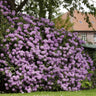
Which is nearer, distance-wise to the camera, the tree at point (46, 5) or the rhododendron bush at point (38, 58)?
the rhododendron bush at point (38, 58)

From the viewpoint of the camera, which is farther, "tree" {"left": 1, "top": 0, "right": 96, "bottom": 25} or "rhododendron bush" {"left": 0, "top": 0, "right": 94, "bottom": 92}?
"tree" {"left": 1, "top": 0, "right": 96, "bottom": 25}

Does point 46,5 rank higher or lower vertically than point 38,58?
higher

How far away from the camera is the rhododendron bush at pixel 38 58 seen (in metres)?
7.48

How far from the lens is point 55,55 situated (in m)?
8.54

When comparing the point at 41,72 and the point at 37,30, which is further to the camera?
the point at 37,30

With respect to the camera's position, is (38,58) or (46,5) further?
(46,5)

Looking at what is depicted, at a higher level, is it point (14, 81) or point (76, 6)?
point (76, 6)

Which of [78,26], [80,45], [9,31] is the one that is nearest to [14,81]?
[9,31]

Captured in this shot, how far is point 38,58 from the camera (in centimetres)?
808

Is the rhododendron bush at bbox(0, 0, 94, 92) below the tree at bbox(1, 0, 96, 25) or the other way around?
below

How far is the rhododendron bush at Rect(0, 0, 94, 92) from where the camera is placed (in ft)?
24.6

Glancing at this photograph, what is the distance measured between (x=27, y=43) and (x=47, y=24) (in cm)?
201

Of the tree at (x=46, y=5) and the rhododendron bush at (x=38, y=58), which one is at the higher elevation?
the tree at (x=46, y=5)

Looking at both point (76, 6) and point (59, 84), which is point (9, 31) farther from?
point (76, 6)
